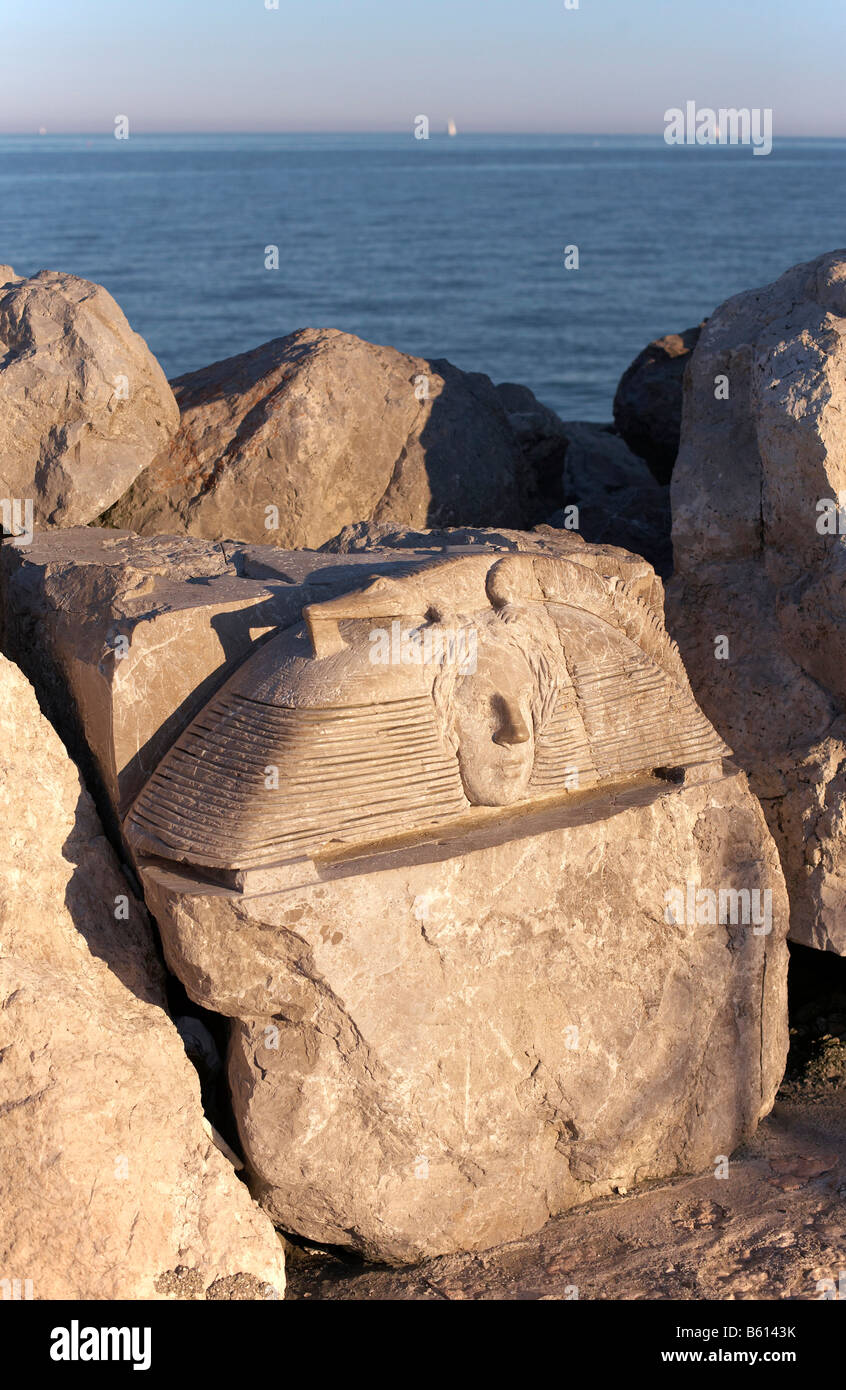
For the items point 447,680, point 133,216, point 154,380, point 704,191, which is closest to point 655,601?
point 447,680

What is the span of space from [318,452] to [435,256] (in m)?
33.7

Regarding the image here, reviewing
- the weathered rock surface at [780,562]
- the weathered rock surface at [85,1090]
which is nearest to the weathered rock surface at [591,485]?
the weathered rock surface at [780,562]

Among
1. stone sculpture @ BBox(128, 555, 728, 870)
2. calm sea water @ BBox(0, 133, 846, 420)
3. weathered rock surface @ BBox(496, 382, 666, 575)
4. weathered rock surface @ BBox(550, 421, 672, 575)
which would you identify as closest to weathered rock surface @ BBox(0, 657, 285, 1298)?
stone sculpture @ BBox(128, 555, 728, 870)

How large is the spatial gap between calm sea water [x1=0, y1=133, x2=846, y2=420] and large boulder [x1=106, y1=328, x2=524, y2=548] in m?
13.2

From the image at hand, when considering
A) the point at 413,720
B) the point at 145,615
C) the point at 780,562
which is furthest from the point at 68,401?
the point at 780,562

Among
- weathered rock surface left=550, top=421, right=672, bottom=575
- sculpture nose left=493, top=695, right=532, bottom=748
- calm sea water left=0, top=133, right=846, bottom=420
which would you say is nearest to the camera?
sculpture nose left=493, top=695, right=532, bottom=748

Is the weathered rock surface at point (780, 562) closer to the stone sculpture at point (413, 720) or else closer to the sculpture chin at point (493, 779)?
the stone sculpture at point (413, 720)

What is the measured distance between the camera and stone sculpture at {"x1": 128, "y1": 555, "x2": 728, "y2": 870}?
3.64 meters

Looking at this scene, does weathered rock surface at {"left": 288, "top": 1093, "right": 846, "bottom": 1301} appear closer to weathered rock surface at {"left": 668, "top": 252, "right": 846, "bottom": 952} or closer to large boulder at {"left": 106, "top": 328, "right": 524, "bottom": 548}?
weathered rock surface at {"left": 668, "top": 252, "right": 846, "bottom": 952}

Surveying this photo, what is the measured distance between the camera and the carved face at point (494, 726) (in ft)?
12.6

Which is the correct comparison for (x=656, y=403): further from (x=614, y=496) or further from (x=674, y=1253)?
(x=674, y=1253)

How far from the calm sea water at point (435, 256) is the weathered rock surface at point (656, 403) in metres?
10.9

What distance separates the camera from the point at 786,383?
195 inches

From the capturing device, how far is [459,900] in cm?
378
